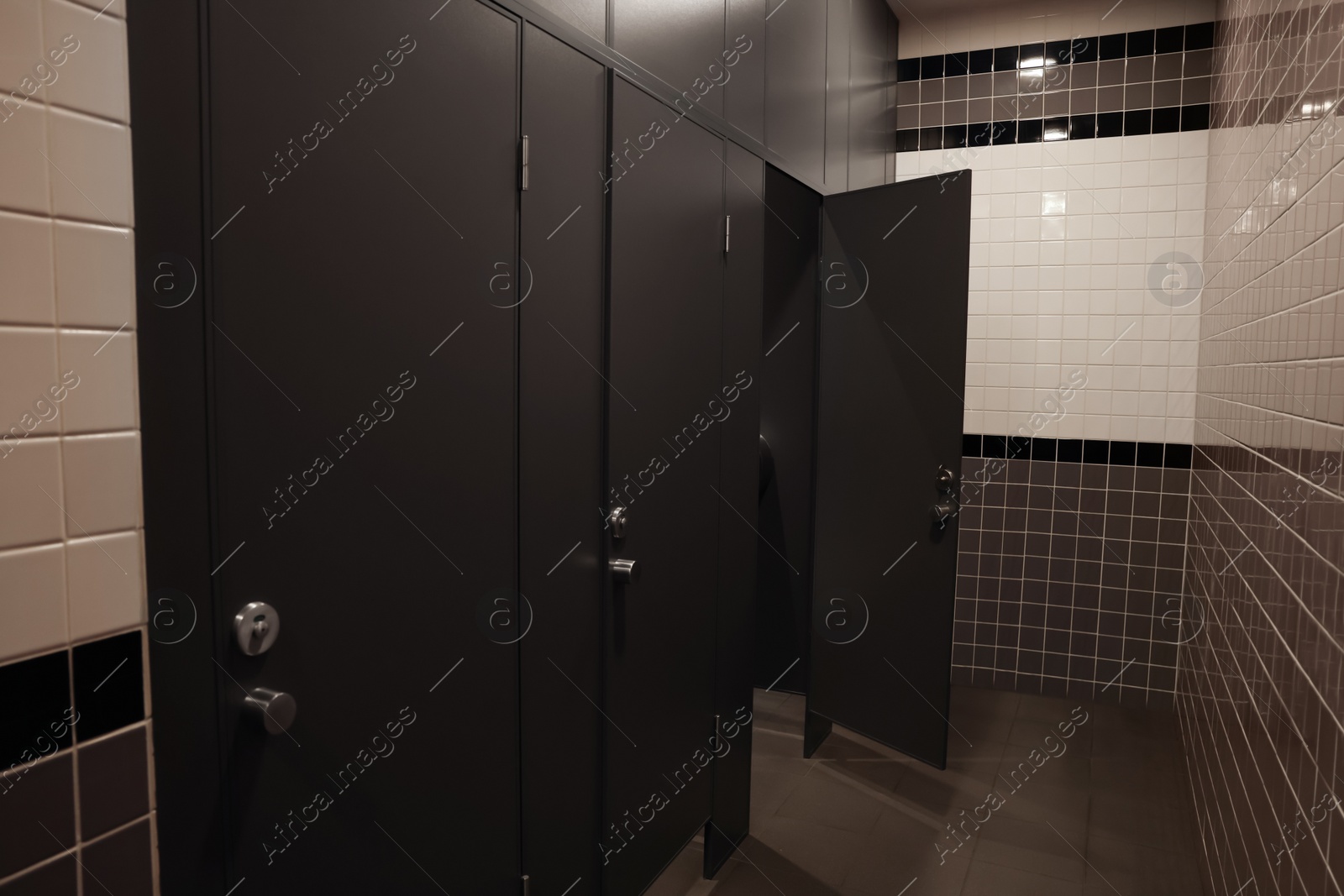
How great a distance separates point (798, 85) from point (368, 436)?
1923 mm

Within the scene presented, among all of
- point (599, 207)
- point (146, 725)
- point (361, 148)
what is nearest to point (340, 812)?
point (146, 725)

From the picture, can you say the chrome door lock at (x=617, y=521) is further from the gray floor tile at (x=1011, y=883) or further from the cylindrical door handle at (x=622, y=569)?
the gray floor tile at (x=1011, y=883)

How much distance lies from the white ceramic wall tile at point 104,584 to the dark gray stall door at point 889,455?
2.28 m

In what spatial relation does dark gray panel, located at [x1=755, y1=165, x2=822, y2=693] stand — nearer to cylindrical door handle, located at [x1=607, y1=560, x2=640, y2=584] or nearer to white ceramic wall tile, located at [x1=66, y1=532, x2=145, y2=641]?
cylindrical door handle, located at [x1=607, y1=560, x2=640, y2=584]

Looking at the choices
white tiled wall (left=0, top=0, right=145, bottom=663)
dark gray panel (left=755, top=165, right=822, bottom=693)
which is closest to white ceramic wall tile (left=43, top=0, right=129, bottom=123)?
white tiled wall (left=0, top=0, right=145, bottom=663)

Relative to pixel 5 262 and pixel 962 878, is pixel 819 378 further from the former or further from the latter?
pixel 5 262

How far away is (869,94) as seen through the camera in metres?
3.27

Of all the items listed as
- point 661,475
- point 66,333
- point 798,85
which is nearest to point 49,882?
point 66,333

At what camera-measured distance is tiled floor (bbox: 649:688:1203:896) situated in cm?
222

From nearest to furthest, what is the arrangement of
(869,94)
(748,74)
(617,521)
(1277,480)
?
(1277,480) < (617,521) < (748,74) < (869,94)

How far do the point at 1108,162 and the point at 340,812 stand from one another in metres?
3.52

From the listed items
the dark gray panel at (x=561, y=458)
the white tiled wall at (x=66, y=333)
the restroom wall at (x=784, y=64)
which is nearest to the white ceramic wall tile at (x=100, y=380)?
the white tiled wall at (x=66, y=333)

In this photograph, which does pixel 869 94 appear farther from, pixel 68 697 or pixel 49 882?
pixel 49 882

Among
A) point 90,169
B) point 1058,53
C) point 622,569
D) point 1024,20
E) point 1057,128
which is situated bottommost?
point 622,569
